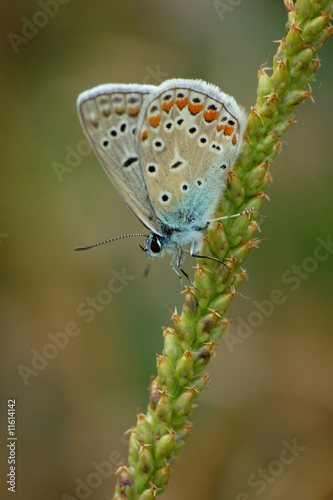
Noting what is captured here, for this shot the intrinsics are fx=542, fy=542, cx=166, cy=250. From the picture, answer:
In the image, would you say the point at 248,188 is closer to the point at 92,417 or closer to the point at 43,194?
the point at 92,417

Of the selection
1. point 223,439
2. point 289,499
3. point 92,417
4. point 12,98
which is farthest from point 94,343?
point 12,98

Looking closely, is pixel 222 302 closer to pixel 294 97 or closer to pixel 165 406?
pixel 165 406

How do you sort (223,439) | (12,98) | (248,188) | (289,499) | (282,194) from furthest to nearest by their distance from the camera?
1. (12,98)
2. (282,194)
3. (223,439)
4. (289,499)
5. (248,188)

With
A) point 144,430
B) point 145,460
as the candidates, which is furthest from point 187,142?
point 145,460

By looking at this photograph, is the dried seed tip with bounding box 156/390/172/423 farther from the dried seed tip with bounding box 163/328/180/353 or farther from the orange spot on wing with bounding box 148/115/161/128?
the orange spot on wing with bounding box 148/115/161/128

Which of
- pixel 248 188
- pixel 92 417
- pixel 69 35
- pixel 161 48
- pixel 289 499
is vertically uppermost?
pixel 69 35

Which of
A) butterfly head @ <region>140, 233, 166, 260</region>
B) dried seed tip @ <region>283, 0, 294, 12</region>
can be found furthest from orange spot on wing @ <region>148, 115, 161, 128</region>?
dried seed tip @ <region>283, 0, 294, 12</region>

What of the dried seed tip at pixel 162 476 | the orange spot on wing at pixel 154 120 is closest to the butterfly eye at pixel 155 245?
the orange spot on wing at pixel 154 120
